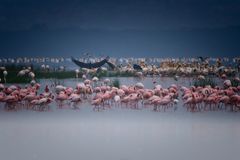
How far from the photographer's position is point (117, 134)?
13.8 feet

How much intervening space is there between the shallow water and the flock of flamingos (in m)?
0.04

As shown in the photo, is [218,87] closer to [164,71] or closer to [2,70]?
[164,71]

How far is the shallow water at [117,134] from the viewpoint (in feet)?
13.7
